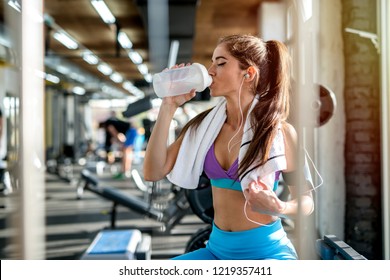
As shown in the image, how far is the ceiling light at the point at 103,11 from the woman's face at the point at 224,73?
4.61 m

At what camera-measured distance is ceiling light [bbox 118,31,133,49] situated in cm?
860

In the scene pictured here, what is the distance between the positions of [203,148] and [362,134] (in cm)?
163

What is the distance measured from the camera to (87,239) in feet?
13.3

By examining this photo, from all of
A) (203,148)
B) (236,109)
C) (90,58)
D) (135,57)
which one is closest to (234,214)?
(203,148)

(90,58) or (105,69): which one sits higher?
(90,58)

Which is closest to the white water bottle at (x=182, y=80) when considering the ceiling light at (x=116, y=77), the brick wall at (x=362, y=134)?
the brick wall at (x=362, y=134)

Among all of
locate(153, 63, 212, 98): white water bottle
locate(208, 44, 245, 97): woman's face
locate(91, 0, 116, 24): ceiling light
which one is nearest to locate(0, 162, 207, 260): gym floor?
locate(153, 63, 212, 98): white water bottle

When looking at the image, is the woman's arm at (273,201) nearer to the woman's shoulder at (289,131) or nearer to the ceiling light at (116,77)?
the woman's shoulder at (289,131)

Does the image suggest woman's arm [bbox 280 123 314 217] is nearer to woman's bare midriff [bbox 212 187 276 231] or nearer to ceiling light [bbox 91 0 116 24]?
woman's bare midriff [bbox 212 187 276 231]

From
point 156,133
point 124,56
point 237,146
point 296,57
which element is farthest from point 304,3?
point 124,56

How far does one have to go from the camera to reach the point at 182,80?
4.95 ft

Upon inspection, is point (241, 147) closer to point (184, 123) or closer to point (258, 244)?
point (258, 244)

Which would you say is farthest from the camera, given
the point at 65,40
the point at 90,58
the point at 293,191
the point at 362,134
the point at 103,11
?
the point at 90,58
